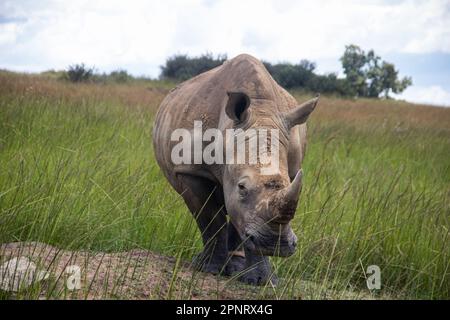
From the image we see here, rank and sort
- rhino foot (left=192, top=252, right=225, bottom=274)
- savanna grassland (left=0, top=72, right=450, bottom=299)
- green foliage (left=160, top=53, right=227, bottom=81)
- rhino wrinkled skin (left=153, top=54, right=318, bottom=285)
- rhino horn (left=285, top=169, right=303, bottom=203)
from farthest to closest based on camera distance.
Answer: green foliage (left=160, top=53, right=227, bottom=81) < savanna grassland (left=0, top=72, right=450, bottom=299) < rhino foot (left=192, top=252, right=225, bottom=274) < rhino wrinkled skin (left=153, top=54, right=318, bottom=285) < rhino horn (left=285, top=169, right=303, bottom=203)

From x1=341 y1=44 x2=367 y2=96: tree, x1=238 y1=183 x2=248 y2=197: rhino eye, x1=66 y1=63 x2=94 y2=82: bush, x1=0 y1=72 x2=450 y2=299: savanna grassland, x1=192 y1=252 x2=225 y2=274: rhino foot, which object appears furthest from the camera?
x1=341 y1=44 x2=367 y2=96: tree

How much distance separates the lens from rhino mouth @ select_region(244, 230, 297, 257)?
2.97m

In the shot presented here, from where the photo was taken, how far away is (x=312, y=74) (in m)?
22.8

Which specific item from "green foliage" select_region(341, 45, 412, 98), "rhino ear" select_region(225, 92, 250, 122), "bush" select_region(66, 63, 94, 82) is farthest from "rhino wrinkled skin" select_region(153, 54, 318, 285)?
"green foliage" select_region(341, 45, 412, 98)

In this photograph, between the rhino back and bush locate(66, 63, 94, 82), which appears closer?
the rhino back

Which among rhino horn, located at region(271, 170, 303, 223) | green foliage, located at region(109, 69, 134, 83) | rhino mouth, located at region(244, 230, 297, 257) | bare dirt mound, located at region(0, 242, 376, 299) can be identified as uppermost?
green foliage, located at region(109, 69, 134, 83)

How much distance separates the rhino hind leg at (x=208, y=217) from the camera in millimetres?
3807

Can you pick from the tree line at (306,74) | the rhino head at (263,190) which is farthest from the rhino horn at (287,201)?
the tree line at (306,74)

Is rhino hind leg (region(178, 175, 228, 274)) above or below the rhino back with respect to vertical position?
below

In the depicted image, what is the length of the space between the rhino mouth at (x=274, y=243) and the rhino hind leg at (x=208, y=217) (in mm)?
758

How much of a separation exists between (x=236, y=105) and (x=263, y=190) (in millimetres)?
636

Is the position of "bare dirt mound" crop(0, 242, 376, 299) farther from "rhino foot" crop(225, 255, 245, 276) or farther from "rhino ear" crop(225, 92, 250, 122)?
"rhino ear" crop(225, 92, 250, 122)

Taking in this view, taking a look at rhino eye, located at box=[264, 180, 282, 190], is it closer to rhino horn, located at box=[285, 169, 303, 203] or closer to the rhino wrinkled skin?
the rhino wrinkled skin
